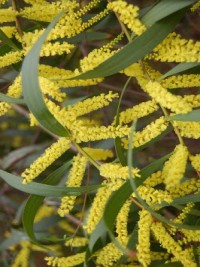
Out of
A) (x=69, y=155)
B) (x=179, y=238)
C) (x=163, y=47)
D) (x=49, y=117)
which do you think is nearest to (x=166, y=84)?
(x=163, y=47)

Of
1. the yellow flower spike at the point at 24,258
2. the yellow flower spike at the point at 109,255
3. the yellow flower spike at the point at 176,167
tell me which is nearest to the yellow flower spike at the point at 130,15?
the yellow flower spike at the point at 176,167

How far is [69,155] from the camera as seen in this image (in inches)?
72.9

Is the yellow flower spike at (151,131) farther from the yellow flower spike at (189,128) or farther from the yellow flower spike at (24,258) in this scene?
the yellow flower spike at (24,258)

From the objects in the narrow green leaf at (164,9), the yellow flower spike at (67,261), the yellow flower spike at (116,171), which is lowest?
the yellow flower spike at (67,261)

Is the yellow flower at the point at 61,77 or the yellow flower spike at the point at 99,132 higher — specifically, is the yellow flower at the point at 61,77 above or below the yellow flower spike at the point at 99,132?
above

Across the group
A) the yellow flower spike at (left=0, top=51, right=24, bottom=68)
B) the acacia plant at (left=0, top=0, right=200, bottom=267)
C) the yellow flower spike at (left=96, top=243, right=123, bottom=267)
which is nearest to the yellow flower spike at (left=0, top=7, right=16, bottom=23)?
the acacia plant at (left=0, top=0, right=200, bottom=267)

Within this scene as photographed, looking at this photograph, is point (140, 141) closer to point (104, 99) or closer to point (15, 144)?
point (104, 99)

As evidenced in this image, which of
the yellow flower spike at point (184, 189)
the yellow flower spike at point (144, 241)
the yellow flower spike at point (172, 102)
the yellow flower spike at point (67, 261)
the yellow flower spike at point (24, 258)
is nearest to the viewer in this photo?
the yellow flower spike at point (172, 102)

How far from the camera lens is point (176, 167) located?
3.07ft

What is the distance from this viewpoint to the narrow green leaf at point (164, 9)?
0.98 m

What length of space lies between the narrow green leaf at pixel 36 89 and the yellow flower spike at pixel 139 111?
5.4 inches

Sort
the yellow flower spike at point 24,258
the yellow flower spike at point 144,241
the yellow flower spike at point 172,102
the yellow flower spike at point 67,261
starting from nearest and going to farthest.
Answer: the yellow flower spike at point 172,102, the yellow flower spike at point 144,241, the yellow flower spike at point 67,261, the yellow flower spike at point 24,258

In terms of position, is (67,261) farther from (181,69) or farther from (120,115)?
(181,69)

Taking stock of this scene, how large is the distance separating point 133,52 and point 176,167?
0.76 ft
